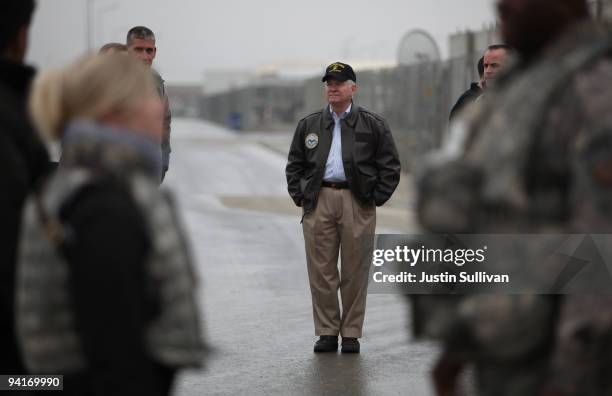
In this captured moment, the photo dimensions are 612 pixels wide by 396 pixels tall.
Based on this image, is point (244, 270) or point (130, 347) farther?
point (244, 270)

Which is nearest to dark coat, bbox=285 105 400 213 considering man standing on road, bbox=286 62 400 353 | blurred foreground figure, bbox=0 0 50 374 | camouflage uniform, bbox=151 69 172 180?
man standing on road, bbox=286 62 400 353

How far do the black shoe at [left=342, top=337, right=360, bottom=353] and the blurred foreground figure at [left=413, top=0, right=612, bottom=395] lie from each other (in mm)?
4991

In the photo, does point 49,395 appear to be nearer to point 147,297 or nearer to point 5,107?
point 147,297

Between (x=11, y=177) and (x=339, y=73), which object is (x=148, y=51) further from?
(x=11, y=177)

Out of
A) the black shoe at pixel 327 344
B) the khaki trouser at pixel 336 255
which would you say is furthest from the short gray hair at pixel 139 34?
the black shoe at pixel 327 344

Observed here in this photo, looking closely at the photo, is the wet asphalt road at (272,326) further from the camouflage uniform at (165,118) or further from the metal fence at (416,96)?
the metal fence at (416,96)

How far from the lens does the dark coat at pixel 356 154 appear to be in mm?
7973

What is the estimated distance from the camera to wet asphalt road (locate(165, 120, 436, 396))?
23.2 feet

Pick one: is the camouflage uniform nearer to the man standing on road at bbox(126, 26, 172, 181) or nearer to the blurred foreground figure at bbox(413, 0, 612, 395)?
the man standing on road at bbox(126, 26, 172, 181)

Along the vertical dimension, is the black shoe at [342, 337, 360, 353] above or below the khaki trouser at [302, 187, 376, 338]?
below

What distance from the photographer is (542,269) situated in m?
2.90

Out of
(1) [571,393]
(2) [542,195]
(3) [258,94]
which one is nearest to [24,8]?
(2) [542,195]

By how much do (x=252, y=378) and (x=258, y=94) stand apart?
77.5 m

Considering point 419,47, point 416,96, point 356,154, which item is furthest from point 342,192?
point 416,96
